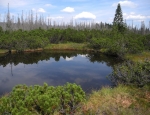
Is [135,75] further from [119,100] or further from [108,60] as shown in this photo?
[108,60]

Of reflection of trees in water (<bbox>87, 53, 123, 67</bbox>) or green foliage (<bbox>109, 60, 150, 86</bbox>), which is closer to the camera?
green foliage (<bbox>109, 60, 150, 86</bbox>)

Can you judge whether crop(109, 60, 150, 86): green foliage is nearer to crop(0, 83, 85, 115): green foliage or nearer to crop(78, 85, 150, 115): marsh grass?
crop(78, 85, 150, 115): marsh grass

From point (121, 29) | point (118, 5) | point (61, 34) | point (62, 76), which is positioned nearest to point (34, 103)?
point (62, 76)

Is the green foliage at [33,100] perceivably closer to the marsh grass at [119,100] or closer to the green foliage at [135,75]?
the marsh grass at [119,100]

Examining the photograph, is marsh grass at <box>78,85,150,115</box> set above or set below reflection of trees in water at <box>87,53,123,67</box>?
below

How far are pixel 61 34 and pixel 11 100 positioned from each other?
129ft

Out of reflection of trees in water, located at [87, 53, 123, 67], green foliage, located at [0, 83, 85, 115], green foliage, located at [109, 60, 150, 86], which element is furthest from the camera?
reflection of trees in water, located at [87, 53, 123, 67]

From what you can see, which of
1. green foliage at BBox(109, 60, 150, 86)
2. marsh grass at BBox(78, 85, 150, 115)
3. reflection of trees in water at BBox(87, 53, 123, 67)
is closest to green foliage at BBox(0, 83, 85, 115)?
marsh grass at BBox(78, 85, 150, 115)

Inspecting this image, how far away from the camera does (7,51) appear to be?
32938mm

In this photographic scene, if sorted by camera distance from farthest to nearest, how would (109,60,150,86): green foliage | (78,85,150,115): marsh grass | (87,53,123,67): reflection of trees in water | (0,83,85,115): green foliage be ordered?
(87,53,123,67): reflection of trees in water → (109,60,150,86): green foliage → (78,85,150,115): marsh grass → (0,83,85,115): green foliage

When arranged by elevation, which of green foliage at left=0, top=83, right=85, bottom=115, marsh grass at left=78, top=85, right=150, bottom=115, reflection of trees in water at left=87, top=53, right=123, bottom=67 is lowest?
marsh grass at left=78, top=85, right=150, bottom=115

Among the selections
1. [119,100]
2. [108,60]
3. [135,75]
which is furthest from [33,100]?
[108,60]

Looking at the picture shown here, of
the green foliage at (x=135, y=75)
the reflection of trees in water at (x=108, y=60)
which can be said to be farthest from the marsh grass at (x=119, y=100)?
the reflection of trees in water at (x=108, y=60)

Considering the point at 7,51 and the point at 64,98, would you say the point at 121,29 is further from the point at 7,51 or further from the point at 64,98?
the point at 64,98
